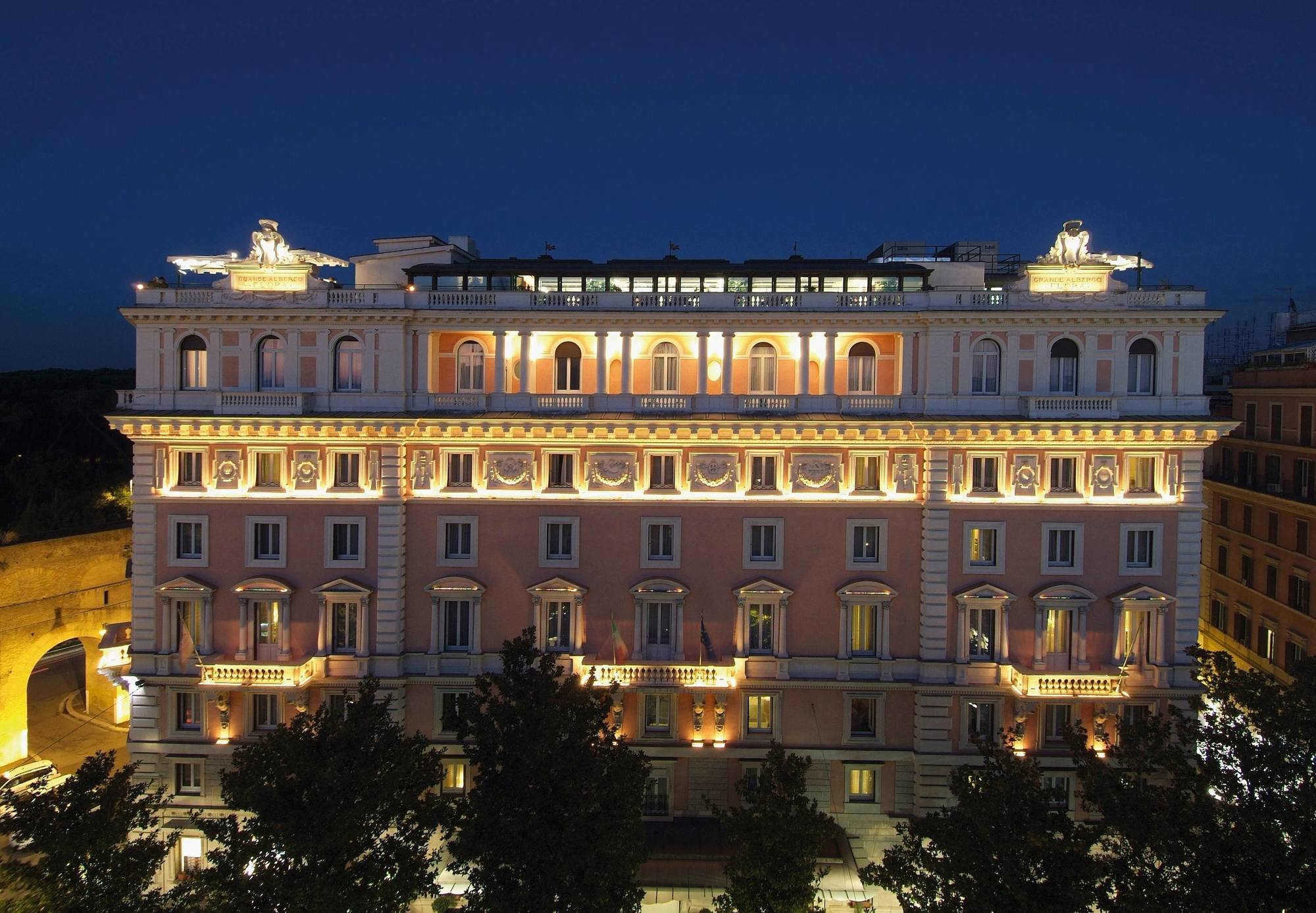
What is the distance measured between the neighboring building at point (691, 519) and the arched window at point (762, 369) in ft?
2.28

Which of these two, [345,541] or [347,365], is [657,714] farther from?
[347,365]

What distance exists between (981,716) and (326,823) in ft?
85.5

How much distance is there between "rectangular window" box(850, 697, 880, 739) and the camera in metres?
35.2

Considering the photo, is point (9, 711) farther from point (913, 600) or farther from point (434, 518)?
point (913, 600)

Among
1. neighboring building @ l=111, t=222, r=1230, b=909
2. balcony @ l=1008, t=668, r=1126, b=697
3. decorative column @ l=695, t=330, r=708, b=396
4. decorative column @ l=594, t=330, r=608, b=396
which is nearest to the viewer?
balcony @ l=1008, t=668, r=1126, b=697

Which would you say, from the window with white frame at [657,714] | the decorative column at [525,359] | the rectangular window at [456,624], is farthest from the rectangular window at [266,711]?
the decorative column at [525,359]

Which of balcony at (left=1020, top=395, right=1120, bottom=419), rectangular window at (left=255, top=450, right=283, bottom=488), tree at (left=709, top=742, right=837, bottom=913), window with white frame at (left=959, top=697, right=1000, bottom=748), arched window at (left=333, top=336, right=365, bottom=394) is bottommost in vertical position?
tree at (left=709, top=742, right=837, bottom=913)

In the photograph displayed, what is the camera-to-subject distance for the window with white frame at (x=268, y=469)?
3503 centimetres

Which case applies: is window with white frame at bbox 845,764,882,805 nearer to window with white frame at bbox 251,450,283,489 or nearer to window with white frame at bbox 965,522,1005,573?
window with white frame at bbox 965,522,1005,573

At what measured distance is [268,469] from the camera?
35.2m

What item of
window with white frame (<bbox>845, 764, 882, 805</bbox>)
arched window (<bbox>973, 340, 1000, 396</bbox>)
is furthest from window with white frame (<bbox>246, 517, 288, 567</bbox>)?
arched window (<bbox>973, 340, 1000, 396</bbox>)

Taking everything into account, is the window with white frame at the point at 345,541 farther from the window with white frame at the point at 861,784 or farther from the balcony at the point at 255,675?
the window with white frame at the point at 861,784

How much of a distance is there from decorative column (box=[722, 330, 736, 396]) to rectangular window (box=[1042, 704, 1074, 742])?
63.4ft

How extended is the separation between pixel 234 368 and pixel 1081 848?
3598 centimetres
